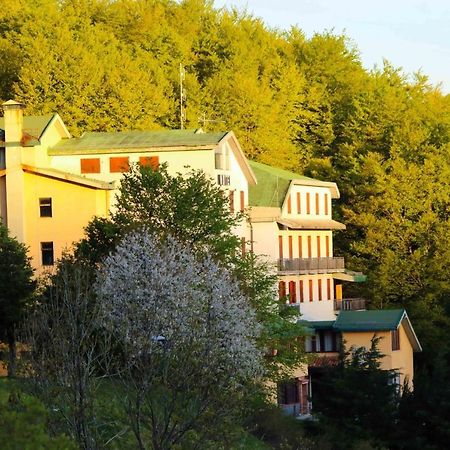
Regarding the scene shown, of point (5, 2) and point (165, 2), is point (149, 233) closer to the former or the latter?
point (5, 2)

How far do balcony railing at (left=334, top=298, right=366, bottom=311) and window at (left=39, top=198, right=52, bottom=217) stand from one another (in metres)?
24.6

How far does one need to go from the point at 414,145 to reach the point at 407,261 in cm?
1181

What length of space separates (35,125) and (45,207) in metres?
4.66

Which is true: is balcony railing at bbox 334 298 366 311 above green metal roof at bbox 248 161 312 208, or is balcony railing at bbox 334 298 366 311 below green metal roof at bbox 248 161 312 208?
below

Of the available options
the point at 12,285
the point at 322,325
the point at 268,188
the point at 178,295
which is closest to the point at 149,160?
the point at 268,188

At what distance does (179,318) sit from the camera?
1845 inches

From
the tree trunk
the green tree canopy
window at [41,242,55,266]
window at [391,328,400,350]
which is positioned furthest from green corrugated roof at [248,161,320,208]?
the tree trunk

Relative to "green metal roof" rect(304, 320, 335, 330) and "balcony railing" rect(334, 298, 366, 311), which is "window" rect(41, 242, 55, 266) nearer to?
"green metal roof" rect(304, 320, 335, 330)

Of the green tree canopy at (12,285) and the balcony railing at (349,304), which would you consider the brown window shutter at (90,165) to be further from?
the balcony railing at (349,304)

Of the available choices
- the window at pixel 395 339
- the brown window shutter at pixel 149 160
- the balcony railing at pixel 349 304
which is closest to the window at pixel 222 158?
the brown window shutter at pixel 149 160

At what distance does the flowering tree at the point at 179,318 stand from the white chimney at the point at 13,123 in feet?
56.1

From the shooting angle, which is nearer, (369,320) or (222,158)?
(222,158)

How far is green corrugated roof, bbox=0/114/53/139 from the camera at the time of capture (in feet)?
241

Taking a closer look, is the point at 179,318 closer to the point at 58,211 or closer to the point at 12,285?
the point at 12,285
